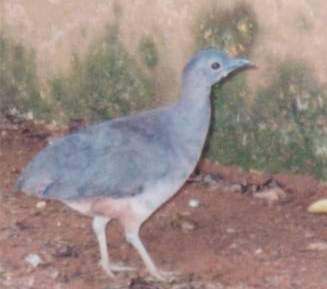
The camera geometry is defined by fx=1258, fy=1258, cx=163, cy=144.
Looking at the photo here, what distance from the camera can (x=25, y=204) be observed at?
23.6 ft

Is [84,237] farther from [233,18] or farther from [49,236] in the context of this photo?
[233,18]

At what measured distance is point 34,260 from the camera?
6.45 metres

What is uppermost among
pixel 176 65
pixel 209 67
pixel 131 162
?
pixel 209 67

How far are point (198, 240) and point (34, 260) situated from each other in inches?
35.6

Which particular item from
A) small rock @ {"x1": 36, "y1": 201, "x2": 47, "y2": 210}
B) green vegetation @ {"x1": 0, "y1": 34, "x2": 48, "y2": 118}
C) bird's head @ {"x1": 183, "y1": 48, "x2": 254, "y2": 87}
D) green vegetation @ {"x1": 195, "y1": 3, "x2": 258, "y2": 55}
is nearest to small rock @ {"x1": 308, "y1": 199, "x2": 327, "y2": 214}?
green vegetation @ {"x1": 195, "y1": 3, "x2": 258, "y2": 55}

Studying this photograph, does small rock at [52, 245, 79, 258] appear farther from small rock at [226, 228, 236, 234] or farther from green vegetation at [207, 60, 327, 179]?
green vegetation at [207, 60, 327, 179]

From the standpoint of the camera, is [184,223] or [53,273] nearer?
[53,273]

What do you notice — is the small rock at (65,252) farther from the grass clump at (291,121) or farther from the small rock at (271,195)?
the grass clump at (291,121)

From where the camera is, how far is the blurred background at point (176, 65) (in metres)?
7.14

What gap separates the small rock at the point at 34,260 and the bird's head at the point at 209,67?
1191 mm

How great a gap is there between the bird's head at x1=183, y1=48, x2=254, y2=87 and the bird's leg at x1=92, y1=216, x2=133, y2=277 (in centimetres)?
85

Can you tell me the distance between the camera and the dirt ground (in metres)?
6.27

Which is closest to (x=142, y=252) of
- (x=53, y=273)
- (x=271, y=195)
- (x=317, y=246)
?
(x=53, y=273)

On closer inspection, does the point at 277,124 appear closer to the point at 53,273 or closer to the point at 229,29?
the point at 229,29
